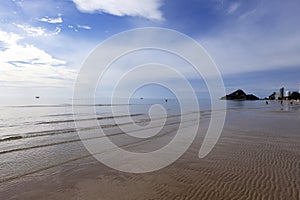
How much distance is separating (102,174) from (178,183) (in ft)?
10.3

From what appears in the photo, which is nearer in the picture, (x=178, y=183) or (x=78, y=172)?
(x=178, y=183)

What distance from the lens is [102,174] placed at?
29.1 ft

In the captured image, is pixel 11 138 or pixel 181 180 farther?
pixel 11 138

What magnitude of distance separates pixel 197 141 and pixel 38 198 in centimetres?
1074

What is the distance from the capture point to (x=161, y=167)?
380 inches

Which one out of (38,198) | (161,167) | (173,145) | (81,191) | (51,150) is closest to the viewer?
(38,198)

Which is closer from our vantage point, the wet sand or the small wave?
the wet sand

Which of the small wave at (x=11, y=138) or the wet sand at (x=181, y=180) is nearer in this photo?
the wet sand at (x=181, y=180)

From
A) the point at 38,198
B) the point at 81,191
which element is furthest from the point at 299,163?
the point at 38,198

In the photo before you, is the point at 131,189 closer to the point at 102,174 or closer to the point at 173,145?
the point at 102,174

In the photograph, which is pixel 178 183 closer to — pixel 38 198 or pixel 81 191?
pixel 81 191

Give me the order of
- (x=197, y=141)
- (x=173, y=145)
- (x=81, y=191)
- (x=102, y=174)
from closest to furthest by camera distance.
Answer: (x=81, y=191)
(x=102, y=174)
(x=173, y=145)
(x=197, y=141)

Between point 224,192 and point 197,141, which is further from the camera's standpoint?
point 197,141

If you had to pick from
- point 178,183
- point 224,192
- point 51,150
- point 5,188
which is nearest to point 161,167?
point 178,183
